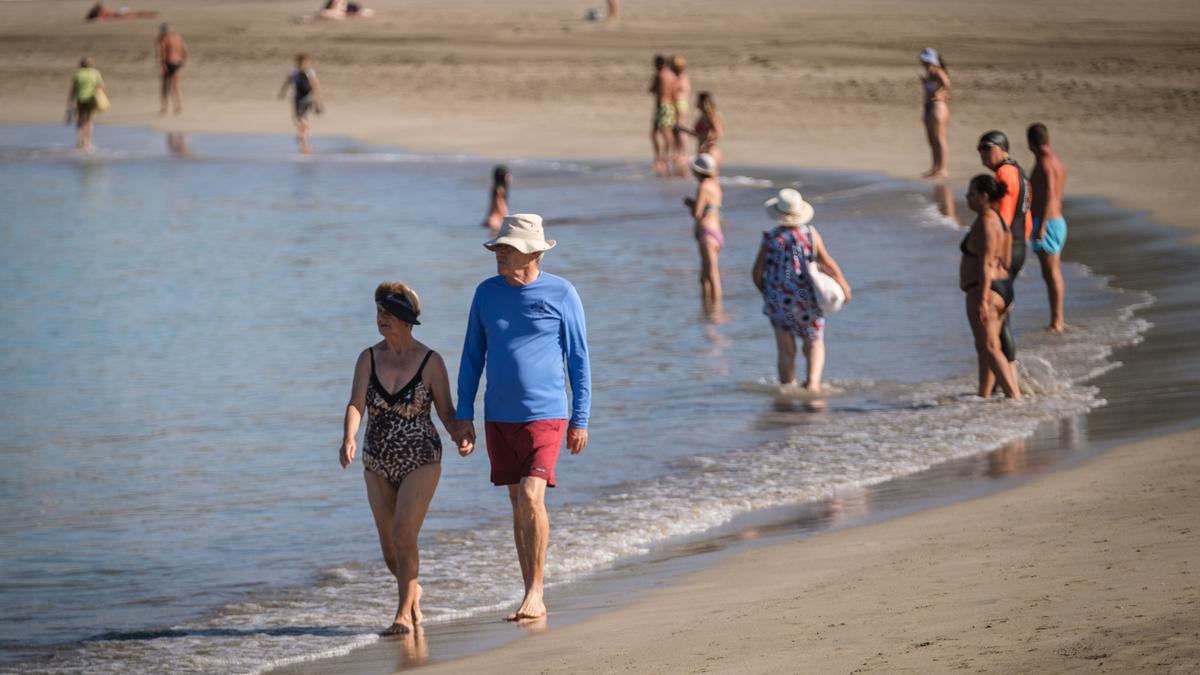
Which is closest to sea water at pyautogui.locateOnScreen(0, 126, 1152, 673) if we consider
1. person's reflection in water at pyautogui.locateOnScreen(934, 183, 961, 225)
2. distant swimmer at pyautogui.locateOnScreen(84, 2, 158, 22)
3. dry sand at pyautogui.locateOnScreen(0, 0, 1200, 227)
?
person's reflection in water at pyautogui.locateOnScreen(934, 183, 961, 225)

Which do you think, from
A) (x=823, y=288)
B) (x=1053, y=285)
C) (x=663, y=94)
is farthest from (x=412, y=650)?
(x=663, y=94)

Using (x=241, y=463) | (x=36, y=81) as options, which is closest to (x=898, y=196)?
(x=241, y=463)

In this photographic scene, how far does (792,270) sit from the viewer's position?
11.5 metres

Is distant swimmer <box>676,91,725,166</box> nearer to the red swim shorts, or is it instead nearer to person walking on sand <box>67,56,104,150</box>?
person walking on sand <box>67,56,104,150</box>

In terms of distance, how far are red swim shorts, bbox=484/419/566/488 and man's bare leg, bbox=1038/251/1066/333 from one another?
7738 millimetres

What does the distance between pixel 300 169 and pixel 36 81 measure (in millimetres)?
19016

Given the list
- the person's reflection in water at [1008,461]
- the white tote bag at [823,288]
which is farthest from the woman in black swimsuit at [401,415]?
the white tote bag at [823,288]

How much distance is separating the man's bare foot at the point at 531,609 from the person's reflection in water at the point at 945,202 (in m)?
15.2

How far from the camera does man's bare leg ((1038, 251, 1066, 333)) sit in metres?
13.5

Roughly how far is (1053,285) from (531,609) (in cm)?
801

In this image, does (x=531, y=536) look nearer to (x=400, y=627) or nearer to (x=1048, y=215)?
(x=400, y=627)

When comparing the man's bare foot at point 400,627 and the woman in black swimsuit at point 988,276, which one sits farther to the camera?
the woman in black swimsuit at point 988,276

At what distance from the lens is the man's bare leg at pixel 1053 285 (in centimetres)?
1347

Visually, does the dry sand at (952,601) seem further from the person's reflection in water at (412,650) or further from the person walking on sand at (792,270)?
the person walking on sand at (792,270)
